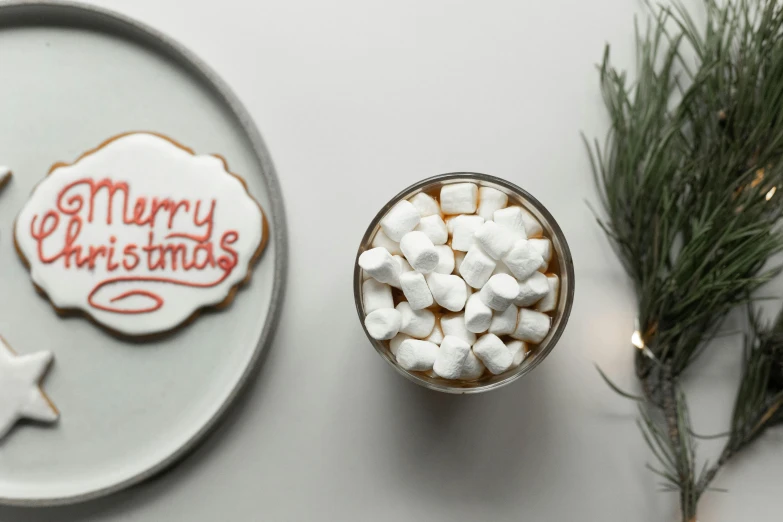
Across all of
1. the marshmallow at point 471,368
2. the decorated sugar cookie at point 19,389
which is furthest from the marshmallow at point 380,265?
the decorated sugar cookie at point 19,389

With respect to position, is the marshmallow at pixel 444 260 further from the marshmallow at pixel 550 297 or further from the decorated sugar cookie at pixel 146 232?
the decorated sugar cookie at pixel 146 232

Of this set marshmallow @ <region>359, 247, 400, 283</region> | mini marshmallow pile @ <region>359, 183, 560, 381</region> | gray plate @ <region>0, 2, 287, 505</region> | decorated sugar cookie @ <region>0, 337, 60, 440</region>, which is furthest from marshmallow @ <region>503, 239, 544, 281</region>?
decorated sugar cookie @ <region>0, 337, 60, 440</region>

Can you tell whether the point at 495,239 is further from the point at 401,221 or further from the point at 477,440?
the point at 477,440

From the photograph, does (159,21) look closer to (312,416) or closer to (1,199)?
(1,199)

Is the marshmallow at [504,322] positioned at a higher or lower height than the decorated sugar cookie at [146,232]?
lower

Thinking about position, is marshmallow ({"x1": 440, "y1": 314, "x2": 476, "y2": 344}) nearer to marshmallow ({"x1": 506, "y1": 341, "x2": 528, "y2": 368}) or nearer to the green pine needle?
marshmallow ({"x1": 506, "y1": 341, "x2": 528, "y2": 368})

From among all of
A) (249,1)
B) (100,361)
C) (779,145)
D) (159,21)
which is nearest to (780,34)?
(779,145)
